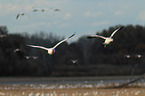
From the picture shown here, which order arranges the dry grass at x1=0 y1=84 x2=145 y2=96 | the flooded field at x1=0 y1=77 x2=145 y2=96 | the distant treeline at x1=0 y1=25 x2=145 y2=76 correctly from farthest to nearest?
1. the distant treeline at x1=0 y1=25 x2=145 y2=76
2. the flooded field at x1=0 y1=77 x2=145 y2=96
3. the dry grass at x1=0 y1=84 x2=145 y2=96

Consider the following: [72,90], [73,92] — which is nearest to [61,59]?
[72,90]

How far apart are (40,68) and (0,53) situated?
27.7ft

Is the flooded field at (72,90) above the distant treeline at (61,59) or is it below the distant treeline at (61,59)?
below

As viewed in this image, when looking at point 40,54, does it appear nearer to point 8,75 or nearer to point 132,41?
point 8,75

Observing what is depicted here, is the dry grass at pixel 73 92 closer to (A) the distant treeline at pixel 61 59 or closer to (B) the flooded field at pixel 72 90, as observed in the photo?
(B) the flooded field at pixel 72 90

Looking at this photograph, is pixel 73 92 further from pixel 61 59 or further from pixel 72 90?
pixel 61 59

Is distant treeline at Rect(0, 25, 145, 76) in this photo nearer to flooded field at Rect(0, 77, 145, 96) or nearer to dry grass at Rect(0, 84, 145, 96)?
flooded field at Rect(0, 77, 145, 96)

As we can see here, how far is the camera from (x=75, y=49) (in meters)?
59.2

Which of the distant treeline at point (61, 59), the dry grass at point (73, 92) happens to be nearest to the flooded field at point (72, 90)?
the dry grass at point (73, 92)

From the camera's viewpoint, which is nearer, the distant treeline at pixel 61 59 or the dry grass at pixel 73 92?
the dry grass at pixel 73 92

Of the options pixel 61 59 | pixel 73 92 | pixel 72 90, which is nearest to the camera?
pixel 73 92

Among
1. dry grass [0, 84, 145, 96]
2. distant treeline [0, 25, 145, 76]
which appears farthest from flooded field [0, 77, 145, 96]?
distant treeline [0, 25, 145, 76]

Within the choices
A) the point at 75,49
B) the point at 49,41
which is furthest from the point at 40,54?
the point at 75,49

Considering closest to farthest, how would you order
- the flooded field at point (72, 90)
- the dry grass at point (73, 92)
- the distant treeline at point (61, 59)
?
the dry grass at point (73, 92) < the flooded field at point (72, 90) < the distant treeline at point (61, 59)
